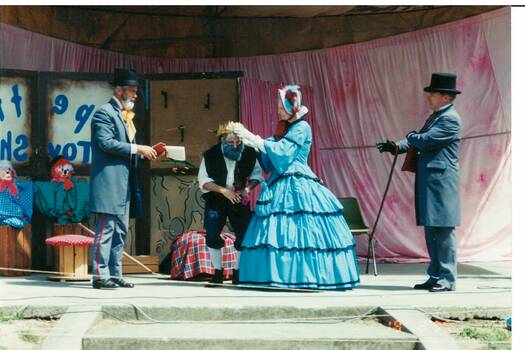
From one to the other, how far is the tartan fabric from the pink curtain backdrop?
2.89m

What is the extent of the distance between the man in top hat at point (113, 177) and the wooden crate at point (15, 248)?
1.57m

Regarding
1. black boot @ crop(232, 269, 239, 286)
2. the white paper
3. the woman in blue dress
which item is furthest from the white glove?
black boot @ crop(232, 269, 239, 286)

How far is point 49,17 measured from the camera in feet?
39.7

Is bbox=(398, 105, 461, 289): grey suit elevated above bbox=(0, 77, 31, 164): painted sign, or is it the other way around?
bbox=(0, 77, 31, 164): painted sign

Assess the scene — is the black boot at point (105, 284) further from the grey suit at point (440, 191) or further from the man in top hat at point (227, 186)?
the grey suit at point (440, 191)

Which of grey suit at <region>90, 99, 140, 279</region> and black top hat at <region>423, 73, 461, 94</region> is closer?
grey suit at <region>90, 99, 140, 279</region>

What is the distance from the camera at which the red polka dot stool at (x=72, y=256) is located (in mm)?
9523

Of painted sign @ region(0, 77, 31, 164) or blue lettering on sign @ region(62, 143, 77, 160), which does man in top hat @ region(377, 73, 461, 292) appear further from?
painted sign @ region(0, 77, 31, 164)

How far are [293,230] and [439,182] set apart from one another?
1319mm

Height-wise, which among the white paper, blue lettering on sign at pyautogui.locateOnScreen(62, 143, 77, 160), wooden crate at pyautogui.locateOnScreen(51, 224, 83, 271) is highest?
blue lettering on sign at pyautogui.locateOnScreen(62, 143, 77, 160)

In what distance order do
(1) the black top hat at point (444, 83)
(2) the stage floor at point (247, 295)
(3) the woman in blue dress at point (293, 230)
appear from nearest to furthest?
(2) the stage floor at point (247, 295), (3) the woman in blue dress at point (293, 230), (1) the black top hat at point (444, 83)

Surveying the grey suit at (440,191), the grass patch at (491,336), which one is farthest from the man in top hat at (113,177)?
the grass patch at (491,336)

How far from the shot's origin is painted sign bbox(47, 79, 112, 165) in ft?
34.6

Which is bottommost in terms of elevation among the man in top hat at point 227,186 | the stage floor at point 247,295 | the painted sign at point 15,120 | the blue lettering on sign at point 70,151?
the stage floor at point 247,295
